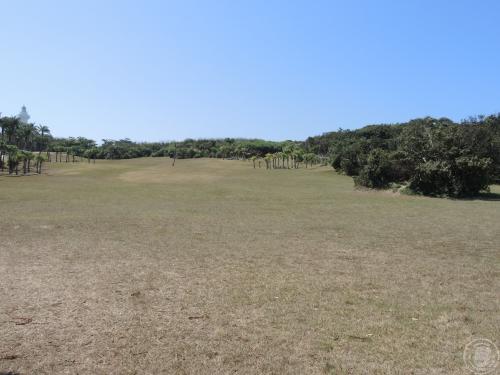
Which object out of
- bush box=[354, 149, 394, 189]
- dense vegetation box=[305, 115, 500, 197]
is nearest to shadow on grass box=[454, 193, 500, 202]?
dense vegetation box=[305, 115, 500, 197]

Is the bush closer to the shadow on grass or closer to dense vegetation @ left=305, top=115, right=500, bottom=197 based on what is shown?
dense vegetation @ left=305, top=115, right=500, bottom=197

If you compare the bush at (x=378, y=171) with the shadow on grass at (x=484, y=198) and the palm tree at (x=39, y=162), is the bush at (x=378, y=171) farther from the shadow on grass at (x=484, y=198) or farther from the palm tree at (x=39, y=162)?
the palm tree at (x=39, y=162)

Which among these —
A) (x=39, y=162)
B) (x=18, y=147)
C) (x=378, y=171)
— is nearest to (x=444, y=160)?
(x=378, y=171)

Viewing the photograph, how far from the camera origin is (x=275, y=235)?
1745 cm

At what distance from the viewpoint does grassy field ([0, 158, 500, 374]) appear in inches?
247

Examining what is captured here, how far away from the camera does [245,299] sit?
896 cm

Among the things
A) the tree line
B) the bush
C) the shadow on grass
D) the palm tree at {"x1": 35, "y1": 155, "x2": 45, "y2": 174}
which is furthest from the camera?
the palm tree at {"x1": 35, "y1": 155, "x2": 45, "y2": 174}

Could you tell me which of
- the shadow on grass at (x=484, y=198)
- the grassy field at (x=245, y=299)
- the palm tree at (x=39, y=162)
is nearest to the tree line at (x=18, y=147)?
the palm tree at (x=39, y=162)

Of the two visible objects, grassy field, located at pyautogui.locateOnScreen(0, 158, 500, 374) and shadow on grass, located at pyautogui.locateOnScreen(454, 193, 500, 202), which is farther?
shadow on grass, located at pyautogui.locateOnScreen(454, 193, 500, 202)

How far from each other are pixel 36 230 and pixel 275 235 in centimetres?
984

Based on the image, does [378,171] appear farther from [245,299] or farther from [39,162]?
[39,162]

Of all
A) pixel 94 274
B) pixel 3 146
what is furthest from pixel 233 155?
pixel 94 274

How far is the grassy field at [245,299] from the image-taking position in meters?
6.29

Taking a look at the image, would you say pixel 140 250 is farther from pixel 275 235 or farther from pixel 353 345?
pixel 353 345
